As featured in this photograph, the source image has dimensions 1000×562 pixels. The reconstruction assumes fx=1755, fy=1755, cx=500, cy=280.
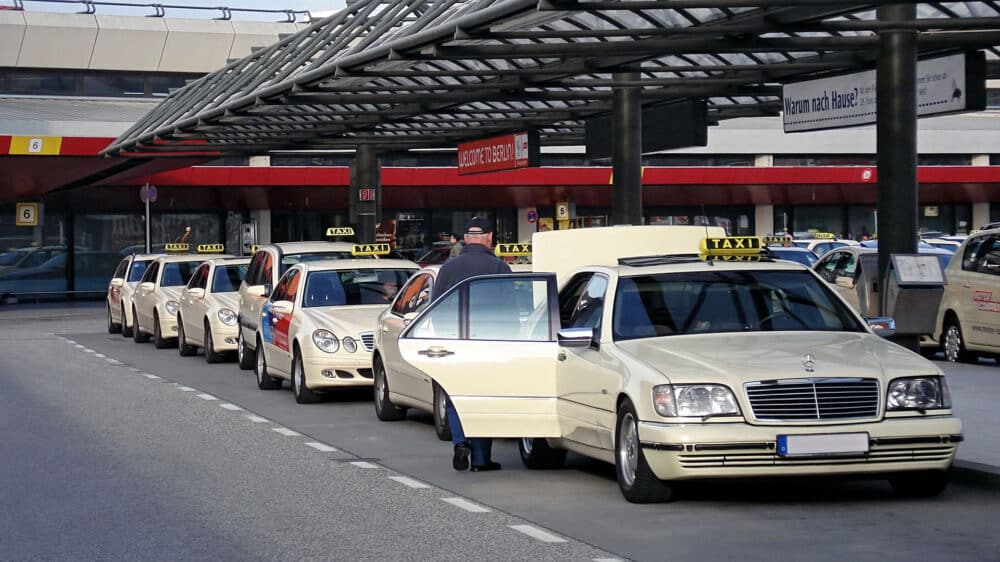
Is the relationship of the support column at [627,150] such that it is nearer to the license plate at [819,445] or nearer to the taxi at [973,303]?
the taxi at [973,303]

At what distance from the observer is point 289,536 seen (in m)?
9.68

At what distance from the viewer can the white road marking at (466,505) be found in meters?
10.6

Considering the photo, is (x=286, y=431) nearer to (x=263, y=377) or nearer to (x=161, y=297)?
(x=263, y=377)

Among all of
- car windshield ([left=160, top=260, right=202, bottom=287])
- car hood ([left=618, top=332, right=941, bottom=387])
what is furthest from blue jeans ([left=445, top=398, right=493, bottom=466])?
car windshield ([left=160, top=260, right=202, bottom=287])

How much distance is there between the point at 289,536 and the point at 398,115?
21.1 m

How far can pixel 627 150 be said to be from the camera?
87.5ft

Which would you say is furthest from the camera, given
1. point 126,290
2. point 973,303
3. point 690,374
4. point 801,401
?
point 126,290

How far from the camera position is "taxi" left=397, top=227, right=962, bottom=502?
10.0 meters

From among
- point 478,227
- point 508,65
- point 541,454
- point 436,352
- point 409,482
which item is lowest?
point 409,482

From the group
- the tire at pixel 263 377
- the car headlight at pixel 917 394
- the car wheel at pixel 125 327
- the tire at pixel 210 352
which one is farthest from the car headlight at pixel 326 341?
the car wheel at pixel 125 327

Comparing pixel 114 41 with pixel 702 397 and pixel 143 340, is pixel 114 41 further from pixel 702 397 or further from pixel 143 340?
pixel 702 397

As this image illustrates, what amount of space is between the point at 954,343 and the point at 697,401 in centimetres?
1242

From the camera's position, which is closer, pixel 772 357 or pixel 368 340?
pixel 772 357

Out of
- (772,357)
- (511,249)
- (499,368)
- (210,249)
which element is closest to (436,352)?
(499,368)
